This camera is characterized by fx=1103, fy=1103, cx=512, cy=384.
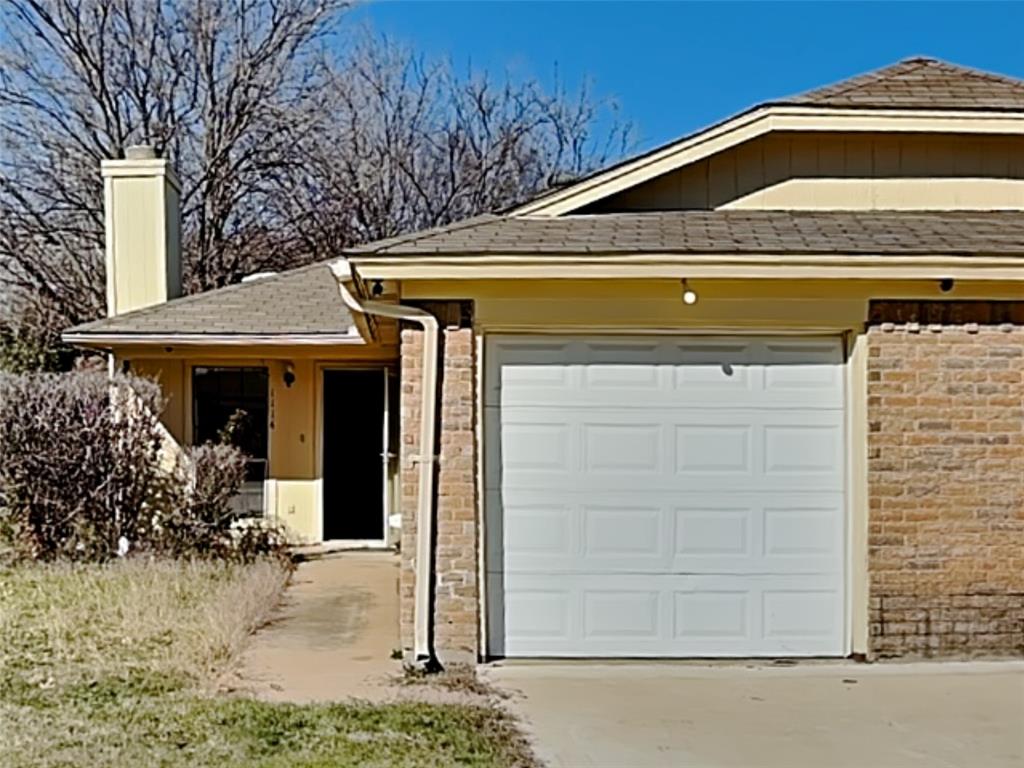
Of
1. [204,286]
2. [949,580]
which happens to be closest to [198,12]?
[204,286]

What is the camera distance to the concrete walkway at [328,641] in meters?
7.04

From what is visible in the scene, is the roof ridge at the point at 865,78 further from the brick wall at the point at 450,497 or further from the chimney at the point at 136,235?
the chimney at the point at 136,235

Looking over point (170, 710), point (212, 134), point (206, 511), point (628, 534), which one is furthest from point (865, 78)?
point (212, 134)

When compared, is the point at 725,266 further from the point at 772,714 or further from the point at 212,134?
the point at 212,134

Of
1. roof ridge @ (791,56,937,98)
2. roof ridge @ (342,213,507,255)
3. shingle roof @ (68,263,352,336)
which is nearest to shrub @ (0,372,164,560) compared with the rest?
shingle roof @ (68,263,352,336)

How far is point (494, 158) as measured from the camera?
27891mm

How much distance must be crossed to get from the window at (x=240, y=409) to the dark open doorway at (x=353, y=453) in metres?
0.81

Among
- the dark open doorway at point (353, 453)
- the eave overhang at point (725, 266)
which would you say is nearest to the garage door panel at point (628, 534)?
the eave overhang at point (725, 266)

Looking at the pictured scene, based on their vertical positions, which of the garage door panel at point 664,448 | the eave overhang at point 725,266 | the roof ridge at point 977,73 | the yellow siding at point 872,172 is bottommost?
the garage door panel at point 664,448

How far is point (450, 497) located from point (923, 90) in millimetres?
5457

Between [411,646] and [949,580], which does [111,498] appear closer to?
[411,646]

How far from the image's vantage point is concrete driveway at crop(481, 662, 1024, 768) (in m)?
5.66

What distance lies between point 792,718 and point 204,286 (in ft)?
67.7

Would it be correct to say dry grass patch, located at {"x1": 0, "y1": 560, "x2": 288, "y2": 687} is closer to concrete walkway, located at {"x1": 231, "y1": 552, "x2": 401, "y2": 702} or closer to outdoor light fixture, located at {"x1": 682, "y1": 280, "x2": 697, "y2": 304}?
concrete walkway, located at {"x1": 231, "y1": 552, "x2": 401, "y2": 702}
